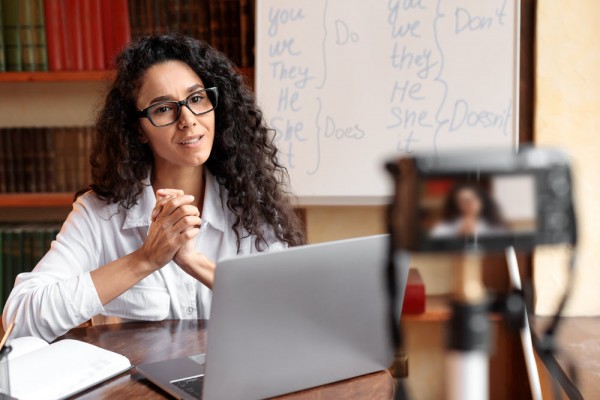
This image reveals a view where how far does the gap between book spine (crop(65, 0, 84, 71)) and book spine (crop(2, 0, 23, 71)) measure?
160 millimetres

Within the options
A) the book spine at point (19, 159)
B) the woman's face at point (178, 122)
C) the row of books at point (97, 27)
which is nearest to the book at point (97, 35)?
the row of books at point (97, 27)

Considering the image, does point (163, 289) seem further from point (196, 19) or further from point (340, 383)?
point (196, 19)

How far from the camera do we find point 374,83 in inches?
78.6

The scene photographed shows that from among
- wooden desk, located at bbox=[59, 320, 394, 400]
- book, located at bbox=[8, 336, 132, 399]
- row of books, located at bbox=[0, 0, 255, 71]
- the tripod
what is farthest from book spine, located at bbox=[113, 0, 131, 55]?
the tripod

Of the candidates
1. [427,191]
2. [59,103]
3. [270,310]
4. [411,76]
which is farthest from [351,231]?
[427,191]

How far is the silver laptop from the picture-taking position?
32.9 inches

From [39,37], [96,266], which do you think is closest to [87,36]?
[39,37]

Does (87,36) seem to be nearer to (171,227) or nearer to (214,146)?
(214,146)

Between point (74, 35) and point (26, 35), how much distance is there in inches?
6.1

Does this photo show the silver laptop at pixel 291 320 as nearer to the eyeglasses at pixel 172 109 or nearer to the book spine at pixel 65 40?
the eyeglasses at pixel 172 109

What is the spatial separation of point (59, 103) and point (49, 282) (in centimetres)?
121

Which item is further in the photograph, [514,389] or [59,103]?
[59,103]

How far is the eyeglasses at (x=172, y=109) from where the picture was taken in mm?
1480

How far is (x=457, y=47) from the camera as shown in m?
1.95
